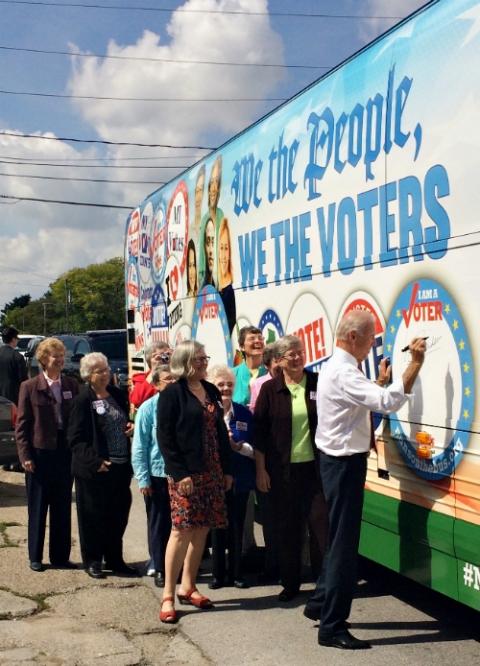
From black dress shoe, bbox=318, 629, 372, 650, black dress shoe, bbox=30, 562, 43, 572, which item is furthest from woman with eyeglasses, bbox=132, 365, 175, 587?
black dress shoe, bbox=318, 629, 372, 650

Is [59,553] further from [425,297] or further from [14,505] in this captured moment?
[425,297]

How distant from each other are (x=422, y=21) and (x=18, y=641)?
4184 mm

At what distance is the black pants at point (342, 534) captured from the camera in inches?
200

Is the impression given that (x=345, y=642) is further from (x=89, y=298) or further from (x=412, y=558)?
(x=89, y=298)

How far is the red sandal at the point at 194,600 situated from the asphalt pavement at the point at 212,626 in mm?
58

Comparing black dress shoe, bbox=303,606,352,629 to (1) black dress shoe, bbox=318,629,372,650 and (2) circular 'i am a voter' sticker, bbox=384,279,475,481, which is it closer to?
(1) black dress shoe, bbox=318,629,372,650

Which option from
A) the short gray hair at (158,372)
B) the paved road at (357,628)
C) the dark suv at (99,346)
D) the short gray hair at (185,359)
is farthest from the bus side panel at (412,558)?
the dark suv at (99,346)

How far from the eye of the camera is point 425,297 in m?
4.80

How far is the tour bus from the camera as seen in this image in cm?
448

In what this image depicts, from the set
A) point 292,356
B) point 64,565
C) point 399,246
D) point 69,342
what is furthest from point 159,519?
point 69,342

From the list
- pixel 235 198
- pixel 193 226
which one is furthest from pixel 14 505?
pixel 235 198

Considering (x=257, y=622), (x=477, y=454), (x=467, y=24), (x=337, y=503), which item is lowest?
(x=257, y=622)

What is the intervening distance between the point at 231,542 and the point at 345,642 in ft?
5.33

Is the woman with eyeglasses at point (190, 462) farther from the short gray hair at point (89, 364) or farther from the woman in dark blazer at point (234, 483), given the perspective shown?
the short gray hair at point (89, 364)
